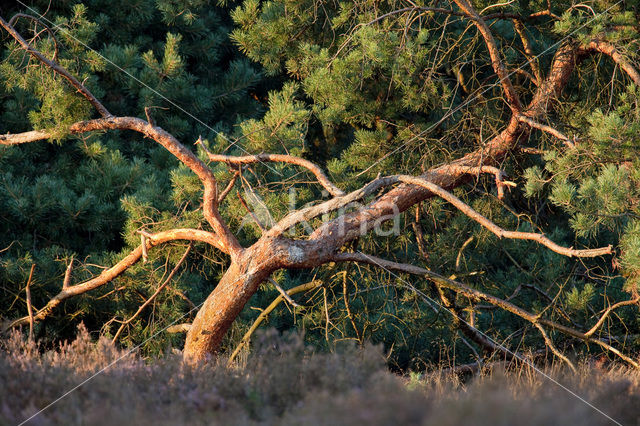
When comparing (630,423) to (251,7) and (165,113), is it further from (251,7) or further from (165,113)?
(165,113)

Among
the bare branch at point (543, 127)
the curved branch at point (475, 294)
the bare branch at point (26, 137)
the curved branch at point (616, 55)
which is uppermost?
the curved branch at point (616, 55)

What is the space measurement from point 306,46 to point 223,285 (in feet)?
8.05

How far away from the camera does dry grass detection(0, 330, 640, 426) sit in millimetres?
2428

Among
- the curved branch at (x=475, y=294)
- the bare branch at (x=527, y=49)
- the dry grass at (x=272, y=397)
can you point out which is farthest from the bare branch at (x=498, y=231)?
the bare branch at (x=527, y=49)

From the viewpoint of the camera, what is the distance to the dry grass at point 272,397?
2428 mm

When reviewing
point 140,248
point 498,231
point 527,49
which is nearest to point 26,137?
point 140,248

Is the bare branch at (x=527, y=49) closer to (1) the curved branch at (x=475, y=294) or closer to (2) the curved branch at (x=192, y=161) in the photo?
(1) the curved branch at (x=475, y=294)

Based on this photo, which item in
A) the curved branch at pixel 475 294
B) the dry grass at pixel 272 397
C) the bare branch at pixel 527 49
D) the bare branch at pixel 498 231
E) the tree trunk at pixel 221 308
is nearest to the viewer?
the dry grass at pixel 272 397

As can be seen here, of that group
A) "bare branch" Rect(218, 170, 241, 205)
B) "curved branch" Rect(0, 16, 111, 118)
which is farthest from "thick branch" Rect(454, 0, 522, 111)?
"curved branch" Rect(0, 16, 111, 118)

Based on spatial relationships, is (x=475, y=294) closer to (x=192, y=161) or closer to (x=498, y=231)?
(x=498, y=231)

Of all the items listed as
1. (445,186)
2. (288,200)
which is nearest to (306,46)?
(288,200)

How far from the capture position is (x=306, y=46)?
19.7 feet

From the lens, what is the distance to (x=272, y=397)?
3018mm

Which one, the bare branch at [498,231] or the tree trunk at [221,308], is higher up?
the bare branch at [498,231]
